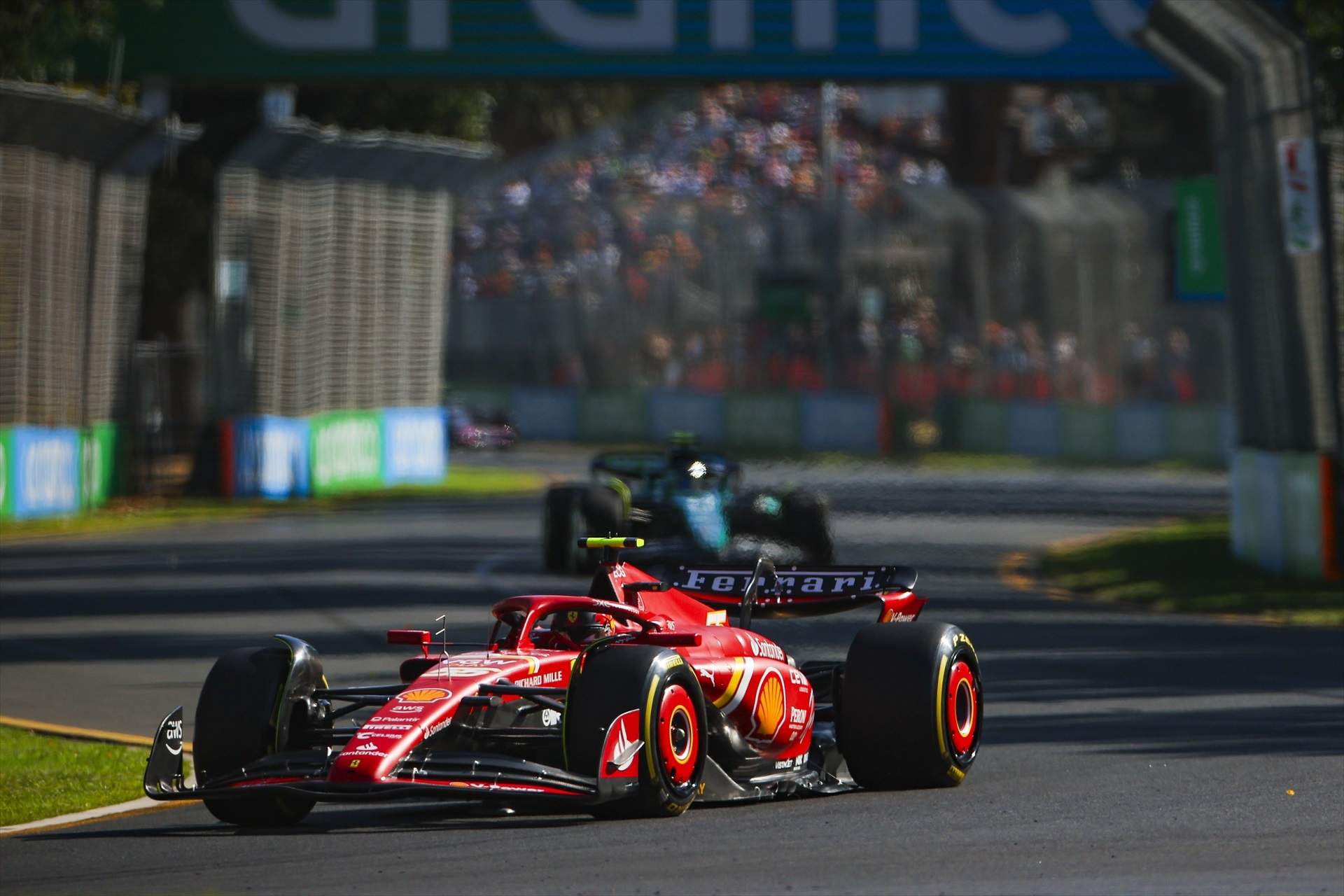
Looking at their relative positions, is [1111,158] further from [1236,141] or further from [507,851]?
[507,851]

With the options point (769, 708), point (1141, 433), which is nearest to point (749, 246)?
point (1141, 433)

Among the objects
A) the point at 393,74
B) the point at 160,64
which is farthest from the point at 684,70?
the point at 160,64

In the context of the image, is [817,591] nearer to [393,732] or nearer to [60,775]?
[393,732]

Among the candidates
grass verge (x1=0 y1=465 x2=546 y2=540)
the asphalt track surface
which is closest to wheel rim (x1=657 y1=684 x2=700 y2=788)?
the asphalt track surface

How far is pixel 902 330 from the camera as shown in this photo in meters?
46.3

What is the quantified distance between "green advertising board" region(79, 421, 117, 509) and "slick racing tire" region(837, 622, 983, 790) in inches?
832

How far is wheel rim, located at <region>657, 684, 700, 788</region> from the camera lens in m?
8.43

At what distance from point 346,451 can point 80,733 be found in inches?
931

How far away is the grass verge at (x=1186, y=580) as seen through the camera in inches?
713

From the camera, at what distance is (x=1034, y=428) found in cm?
4484

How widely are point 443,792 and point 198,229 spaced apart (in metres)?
31.0

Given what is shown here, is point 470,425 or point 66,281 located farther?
point 470,425

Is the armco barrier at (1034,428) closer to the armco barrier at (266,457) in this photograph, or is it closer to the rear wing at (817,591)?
the armco barrier at (266,457)

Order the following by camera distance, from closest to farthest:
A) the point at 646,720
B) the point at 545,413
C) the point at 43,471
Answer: the point at 646,720 → the point at 43,471 → the point at 545,413
